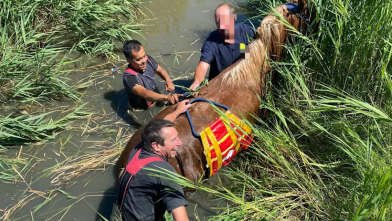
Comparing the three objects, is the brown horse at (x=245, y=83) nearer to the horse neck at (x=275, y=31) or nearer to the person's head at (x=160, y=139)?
the horse neck at (x=275, y=31)

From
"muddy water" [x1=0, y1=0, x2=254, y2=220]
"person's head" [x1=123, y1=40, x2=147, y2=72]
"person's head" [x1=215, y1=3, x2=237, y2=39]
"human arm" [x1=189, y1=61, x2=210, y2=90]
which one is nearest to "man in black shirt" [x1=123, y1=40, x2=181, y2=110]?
Answer: "person's head" [x1=123, y1=40, x2=147, y2=72]

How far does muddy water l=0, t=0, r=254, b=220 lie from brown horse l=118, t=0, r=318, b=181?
69 centimetres

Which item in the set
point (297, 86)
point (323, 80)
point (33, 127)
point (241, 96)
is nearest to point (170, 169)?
point (241, 96)

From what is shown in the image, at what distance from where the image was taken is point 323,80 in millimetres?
3525

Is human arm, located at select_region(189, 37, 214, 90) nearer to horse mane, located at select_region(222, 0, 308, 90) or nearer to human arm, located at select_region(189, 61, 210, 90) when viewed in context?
human arm, located at select_region(189, 61, 210, 90)

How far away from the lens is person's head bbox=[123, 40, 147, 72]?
4.08 meters

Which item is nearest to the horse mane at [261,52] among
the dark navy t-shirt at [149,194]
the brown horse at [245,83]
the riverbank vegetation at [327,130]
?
the brown horse at [245,83]

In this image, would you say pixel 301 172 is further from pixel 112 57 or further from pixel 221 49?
pixel 112 57

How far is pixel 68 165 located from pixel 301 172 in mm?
2238

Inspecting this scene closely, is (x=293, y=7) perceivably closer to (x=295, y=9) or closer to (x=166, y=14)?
(x=295, y=9)

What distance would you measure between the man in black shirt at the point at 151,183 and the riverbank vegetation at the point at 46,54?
158 cm

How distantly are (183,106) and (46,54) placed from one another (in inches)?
94.3

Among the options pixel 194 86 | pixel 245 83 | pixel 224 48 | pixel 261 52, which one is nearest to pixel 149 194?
pixel 194 86

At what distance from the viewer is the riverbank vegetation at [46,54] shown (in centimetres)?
409
